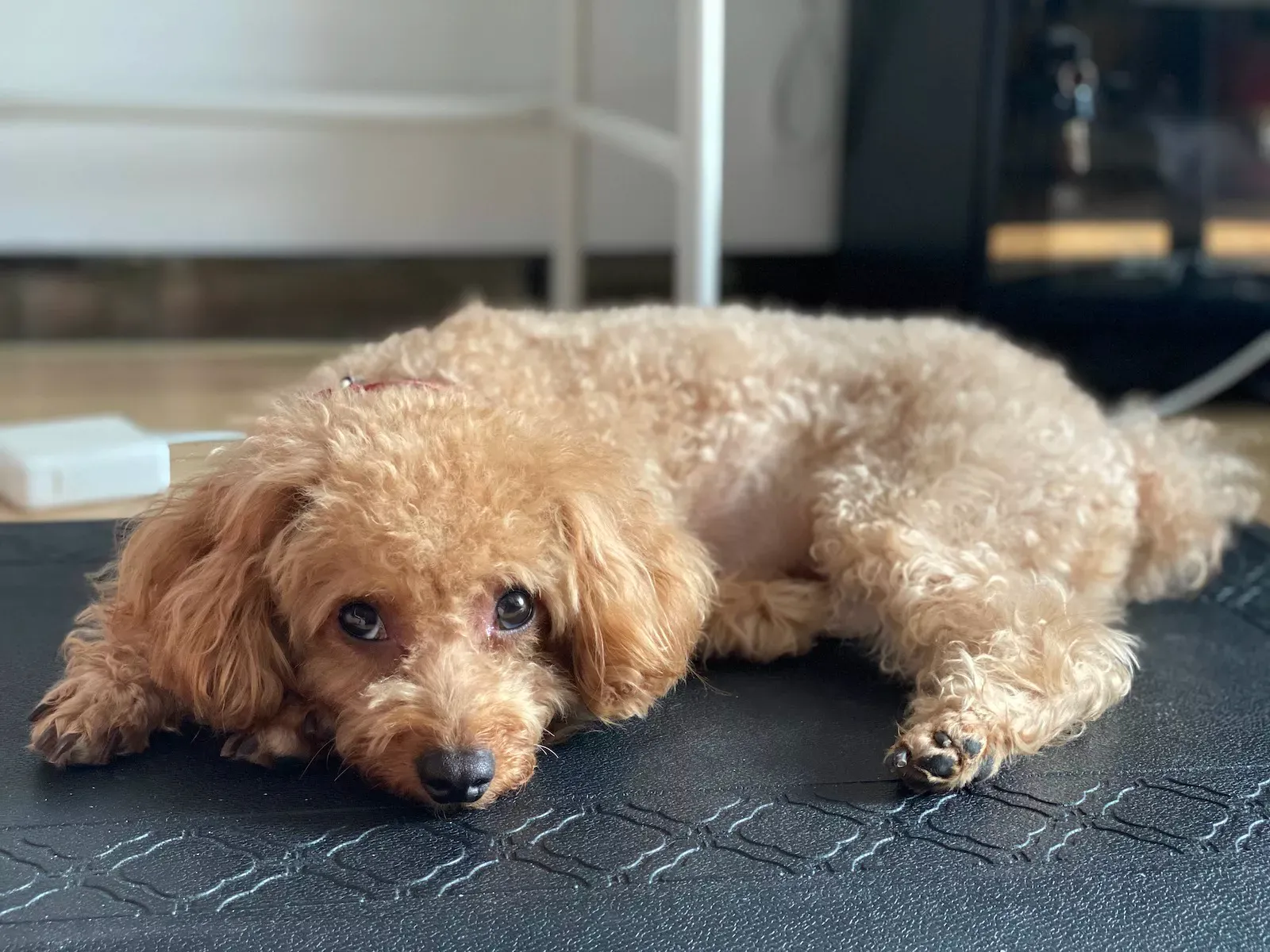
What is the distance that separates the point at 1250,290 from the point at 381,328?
1992 millimetres

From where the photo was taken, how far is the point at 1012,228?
2805mm

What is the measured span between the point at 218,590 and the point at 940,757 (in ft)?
2.23

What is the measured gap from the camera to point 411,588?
3.93 ft

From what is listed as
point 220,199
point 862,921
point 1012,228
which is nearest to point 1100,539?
point 862,921

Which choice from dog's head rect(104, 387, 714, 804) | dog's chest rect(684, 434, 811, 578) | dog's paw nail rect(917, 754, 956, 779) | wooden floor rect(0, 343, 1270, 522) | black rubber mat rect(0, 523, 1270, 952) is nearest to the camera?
black rubber mat rect(0, 523, 1270, 952)

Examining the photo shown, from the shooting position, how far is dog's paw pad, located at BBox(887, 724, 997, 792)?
51.1 inches

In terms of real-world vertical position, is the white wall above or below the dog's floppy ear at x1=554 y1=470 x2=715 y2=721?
above

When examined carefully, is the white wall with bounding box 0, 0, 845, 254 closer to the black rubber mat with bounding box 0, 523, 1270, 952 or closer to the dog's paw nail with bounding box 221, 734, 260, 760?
the black rubber mat with bounding box 0, 523, 1270, 952

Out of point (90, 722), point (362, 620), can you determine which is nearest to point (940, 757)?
point (362, 620)

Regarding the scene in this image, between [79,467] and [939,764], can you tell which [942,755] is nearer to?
[939,764]

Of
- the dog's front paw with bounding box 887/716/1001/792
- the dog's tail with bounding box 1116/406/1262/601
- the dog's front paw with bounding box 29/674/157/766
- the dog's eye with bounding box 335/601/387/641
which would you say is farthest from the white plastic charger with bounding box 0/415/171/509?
the dog's tail with bounding box 1116/406/1262/601

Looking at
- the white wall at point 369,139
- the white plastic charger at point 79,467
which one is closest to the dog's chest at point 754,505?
the white plastic charger at point 79,467

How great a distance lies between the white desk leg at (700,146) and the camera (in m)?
2.25

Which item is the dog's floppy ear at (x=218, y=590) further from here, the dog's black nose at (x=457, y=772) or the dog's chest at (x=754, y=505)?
the dog's chest at (x=754, y=505)
